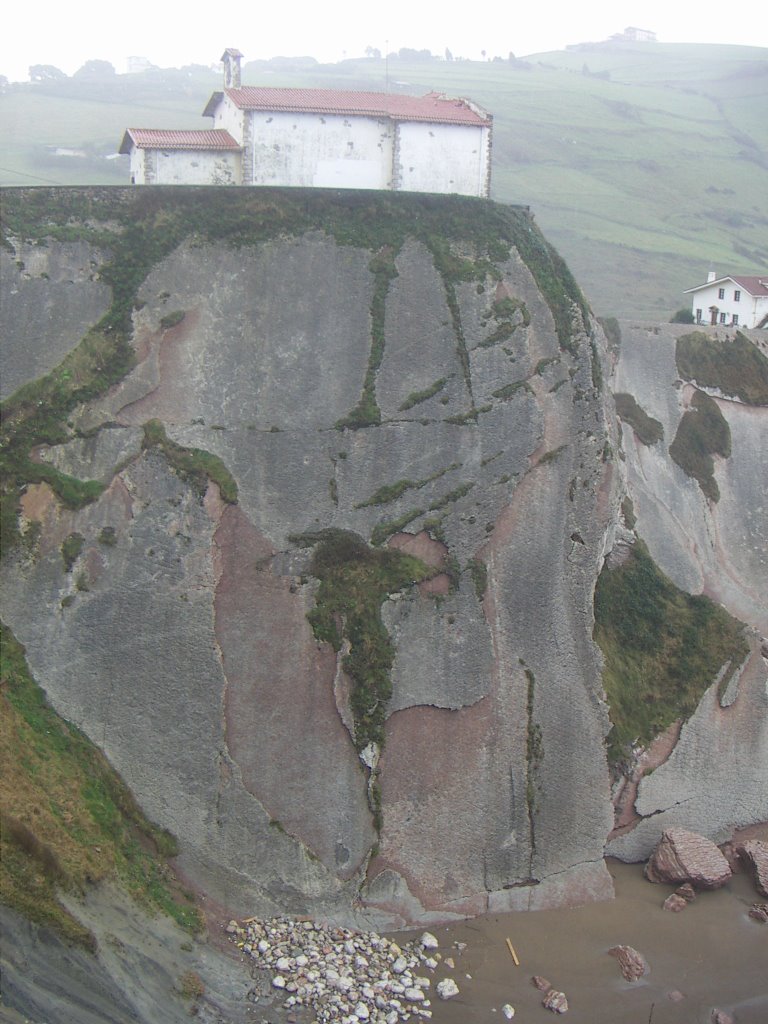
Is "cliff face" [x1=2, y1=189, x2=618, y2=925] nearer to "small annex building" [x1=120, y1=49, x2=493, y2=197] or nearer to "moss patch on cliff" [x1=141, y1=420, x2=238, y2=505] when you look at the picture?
"moss patch on cliff" [x1=141, y1=420, x2=238, y2=505]

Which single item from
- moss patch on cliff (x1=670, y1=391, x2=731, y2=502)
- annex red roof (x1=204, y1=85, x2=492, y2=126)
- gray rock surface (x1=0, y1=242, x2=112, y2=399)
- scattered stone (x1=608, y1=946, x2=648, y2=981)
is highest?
annex red roof (x1=204, y1=85, x2=492, y2=126)

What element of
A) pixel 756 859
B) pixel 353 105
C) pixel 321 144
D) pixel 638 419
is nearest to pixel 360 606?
pixel 756 859

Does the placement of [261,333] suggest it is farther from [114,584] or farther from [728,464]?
[728,464]

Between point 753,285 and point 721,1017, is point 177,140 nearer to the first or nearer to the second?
point 753,285

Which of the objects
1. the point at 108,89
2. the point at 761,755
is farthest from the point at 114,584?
the point at 108,89

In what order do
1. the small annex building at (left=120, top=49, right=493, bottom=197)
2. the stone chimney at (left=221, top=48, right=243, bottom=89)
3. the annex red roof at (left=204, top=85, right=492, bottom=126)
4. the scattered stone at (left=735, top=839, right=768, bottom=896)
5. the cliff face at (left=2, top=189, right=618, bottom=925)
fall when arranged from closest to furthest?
the cliff face at (left=2, top=189, right=618, bottom=925) → the scattered stone at (left=735, top=839, right=768, bottom=896) → the small annex building at (left=120, top=49, right=493, bottom=197) → the annex red roof at (left=204, top=85, right=492, bottom=126) → the stone chimney at (left=221, top=48, right=243, bottom=89)

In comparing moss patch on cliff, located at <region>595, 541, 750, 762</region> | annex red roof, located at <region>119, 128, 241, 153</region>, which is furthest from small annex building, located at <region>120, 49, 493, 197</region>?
moss patch on cliff, located at <region>595, 541, 750, 762</region>

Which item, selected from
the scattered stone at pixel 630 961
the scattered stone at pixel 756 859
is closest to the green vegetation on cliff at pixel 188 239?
the scattered stone at pixel 756 859
